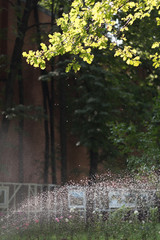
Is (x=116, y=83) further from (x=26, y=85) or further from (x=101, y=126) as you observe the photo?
(x=26, y=85)

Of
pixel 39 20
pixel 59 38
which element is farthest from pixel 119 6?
pixel 39 20

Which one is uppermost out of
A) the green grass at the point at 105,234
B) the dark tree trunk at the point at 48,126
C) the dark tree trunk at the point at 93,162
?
the dark tree trunk at the point at 48,126

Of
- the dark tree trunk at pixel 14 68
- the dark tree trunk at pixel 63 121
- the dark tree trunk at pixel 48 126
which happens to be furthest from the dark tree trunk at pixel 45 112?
the dark tree trunk at pixel 14 68

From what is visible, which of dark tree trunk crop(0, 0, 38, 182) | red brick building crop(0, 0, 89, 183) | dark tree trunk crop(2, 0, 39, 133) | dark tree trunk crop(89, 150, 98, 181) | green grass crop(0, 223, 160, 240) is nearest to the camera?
green grass crop(0, 223, 160, 240)

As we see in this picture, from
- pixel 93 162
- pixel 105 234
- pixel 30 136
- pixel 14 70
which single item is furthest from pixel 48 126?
pixel 105 234

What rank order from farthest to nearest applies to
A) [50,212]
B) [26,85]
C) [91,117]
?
[26,85]
[91,117]
[50,212]

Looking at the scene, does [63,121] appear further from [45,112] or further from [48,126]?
[48,126]

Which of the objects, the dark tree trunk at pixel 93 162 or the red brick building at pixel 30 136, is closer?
the red brick building at pixel 30 136

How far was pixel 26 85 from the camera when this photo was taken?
1986 cm

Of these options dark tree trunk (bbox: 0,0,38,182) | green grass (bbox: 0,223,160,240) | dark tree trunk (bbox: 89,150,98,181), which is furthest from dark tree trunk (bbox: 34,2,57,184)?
green grass (bbox: 0,223,160,240)

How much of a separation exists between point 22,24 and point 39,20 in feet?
12.6

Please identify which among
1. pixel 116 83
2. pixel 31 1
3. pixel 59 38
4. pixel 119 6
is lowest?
pixel 59 38

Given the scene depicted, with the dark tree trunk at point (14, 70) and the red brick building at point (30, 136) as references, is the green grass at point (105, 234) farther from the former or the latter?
the red brick building at point (30, 136)

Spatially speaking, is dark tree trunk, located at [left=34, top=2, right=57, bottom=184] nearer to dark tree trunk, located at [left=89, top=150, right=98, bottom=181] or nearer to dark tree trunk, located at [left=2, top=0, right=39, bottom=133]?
dark tree trunk, located at [left=2, top=0, right=39, bottom=133]
